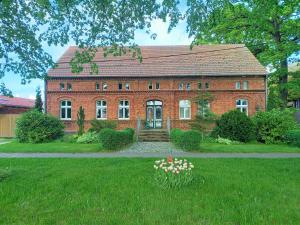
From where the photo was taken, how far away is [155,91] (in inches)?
1048

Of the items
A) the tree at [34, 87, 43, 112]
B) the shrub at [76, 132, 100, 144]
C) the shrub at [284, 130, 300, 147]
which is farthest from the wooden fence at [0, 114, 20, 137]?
the shrub at [284, 130, 300, 147]

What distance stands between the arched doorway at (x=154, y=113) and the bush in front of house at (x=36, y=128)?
8895mm

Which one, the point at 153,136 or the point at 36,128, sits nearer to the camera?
the point at 36,128

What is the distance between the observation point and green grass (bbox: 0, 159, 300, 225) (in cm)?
487

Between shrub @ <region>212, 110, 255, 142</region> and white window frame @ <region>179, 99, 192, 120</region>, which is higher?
white window frame @ <region>179, 99, 192, 120</region>

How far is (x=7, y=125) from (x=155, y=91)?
14399 mm

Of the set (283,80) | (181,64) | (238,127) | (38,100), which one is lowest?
(238,127)

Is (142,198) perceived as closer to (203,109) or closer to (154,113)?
(203,109)

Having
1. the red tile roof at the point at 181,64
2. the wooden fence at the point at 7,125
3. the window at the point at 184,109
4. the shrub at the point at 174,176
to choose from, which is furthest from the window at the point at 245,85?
the wooden fence at the point at 7,125

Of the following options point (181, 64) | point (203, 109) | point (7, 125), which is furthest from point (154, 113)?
point (7, 125)

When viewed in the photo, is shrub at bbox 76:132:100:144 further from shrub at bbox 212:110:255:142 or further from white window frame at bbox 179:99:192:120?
white window frame at bbox 179:99:192:120

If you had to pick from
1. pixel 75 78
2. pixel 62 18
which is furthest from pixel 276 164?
pixel 75 78

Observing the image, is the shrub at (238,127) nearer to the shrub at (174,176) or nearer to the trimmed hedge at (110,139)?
the trimmed hedge at (110,139)

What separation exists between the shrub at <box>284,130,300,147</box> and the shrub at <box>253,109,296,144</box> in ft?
2.02
